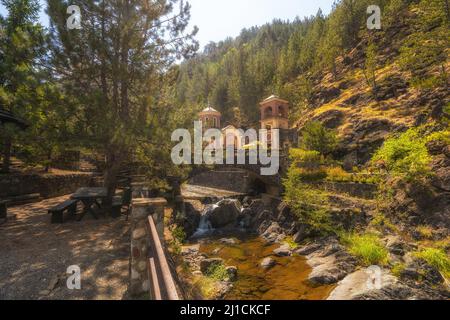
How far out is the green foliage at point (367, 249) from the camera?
9.51 metres

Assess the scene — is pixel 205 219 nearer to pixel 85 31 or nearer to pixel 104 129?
pixel 104 129

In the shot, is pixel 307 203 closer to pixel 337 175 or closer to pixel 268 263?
pixel 337 175

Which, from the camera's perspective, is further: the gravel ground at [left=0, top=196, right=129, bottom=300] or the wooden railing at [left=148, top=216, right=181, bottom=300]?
the gravel ground at [left=0, top=196, right=129, bottom=300]

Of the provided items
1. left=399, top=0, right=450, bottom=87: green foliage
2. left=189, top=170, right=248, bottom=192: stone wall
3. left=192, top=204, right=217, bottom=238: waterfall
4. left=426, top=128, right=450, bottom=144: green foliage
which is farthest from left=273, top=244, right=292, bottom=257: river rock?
left=399, top=0, right=450, bottom=87: green foliage

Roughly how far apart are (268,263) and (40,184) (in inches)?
567

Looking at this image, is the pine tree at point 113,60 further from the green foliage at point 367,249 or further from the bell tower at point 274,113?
the bell tower at point 274,113

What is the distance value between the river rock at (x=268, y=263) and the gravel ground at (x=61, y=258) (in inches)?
259

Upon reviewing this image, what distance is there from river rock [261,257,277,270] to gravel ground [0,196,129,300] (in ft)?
21.6

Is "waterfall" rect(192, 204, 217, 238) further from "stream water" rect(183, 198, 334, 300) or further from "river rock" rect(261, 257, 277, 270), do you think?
"river rock" rect(261, 257, 277, 270)

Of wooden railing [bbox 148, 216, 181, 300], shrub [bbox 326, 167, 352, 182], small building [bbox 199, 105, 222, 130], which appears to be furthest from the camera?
small building [bbox 199, 105, 222, 130]

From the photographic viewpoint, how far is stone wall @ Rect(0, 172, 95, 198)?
12805 mm

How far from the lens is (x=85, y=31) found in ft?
31.0

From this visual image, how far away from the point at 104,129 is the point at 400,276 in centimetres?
1171
